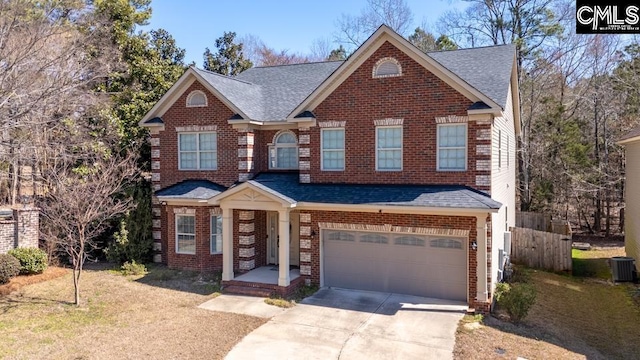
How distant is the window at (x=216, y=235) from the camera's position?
16.8m

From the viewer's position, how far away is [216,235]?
664 inches

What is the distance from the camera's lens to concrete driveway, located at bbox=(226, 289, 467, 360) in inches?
375

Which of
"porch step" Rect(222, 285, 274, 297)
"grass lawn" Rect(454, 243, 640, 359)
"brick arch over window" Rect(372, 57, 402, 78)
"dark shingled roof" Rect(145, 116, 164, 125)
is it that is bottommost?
"grass lawn" Rect(454, 243, 640, 359)

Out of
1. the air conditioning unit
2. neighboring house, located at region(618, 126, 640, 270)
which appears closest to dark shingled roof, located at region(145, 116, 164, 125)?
neighboring house, located at region(618, 126, 640, 270)

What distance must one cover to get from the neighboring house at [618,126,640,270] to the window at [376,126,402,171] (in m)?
9.43

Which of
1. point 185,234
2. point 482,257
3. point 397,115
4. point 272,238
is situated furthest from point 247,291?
point 397,115

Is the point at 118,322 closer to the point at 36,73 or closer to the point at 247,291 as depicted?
the point at 247,291

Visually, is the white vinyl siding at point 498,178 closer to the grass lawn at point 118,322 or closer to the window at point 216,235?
the grass lawn at point 118,322

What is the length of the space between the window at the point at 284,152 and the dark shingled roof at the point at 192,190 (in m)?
2.21

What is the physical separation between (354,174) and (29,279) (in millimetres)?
11865

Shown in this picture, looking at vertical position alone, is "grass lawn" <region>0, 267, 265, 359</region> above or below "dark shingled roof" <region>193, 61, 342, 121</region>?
below

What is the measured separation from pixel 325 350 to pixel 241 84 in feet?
40.1

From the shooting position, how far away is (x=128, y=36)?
69.4 ft

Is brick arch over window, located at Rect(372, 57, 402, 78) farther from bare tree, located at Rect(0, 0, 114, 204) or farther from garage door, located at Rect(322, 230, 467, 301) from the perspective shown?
bare tree, located at Rect(0, 0, 114, 204)
